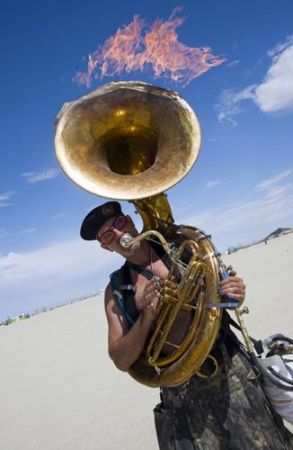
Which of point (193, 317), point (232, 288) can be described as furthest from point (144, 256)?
point (232, 288)

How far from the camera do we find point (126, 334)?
7.77ft

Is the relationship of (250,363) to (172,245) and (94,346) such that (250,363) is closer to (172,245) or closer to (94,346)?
(172,245)

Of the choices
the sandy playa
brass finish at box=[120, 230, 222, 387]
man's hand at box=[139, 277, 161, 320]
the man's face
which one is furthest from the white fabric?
the sandy playa

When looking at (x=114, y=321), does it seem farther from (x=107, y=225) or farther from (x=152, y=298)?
(x=107, y=225)

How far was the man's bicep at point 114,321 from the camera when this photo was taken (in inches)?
96.5

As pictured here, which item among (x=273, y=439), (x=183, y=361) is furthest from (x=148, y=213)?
(x=273, y=439)

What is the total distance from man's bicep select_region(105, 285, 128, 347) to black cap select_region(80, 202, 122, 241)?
0.40m

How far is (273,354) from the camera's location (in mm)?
2621

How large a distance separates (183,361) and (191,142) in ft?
3.97

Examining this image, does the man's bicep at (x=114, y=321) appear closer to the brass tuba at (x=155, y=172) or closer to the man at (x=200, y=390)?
the man at (x=200, y=390)

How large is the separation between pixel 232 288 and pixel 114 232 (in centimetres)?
79

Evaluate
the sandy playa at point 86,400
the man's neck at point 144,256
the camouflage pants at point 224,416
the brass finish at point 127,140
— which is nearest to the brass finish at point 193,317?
the camouflage pants at point 224,416

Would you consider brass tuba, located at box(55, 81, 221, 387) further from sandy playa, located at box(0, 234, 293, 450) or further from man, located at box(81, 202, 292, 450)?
sandy playa, located at box(0, 234, 293, 450)

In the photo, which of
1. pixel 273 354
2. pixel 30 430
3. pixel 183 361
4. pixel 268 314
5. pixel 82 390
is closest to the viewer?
pixel 183 361
